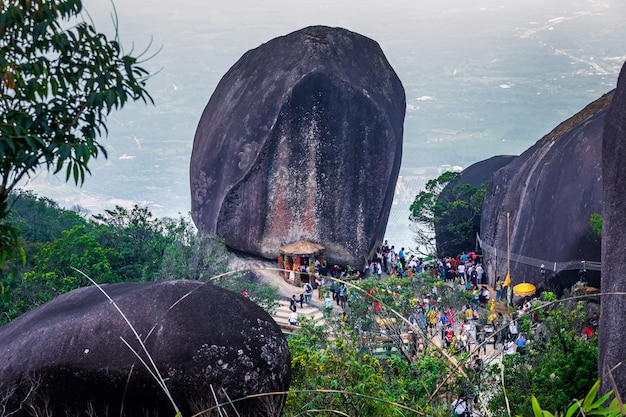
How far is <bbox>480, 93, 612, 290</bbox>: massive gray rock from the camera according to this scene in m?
22.2

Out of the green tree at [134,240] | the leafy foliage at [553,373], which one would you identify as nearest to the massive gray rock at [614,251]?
the leafy foliage at [553,373]

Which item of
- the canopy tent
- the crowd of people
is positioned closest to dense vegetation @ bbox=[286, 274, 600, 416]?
the crowd of people

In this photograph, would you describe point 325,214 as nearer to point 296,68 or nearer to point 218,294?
point 296,68

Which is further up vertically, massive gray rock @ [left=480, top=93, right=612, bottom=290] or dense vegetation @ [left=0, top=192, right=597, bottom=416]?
massive gray rock @ [left=480, top=93, right=612, bottom=290]

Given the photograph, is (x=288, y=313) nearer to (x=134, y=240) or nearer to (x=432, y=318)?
(x=134, y=240)

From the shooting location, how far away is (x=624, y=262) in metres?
8.20

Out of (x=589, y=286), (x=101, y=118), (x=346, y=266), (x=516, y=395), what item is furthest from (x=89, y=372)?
(x=346, y=266)

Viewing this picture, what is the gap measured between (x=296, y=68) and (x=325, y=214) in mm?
4065

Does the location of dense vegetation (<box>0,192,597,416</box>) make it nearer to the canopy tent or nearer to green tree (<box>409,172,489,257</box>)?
the canopy tent

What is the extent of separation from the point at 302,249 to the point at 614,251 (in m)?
20.6

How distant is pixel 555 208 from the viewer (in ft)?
77.1

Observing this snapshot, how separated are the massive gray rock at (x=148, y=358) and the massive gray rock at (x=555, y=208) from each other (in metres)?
13.5

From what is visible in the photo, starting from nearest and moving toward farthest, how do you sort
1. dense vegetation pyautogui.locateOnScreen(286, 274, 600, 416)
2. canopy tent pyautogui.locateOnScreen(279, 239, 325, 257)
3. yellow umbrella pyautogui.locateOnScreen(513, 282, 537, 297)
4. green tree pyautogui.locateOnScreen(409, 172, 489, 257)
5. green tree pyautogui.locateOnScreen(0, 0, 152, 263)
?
1. green tree pyautogui.locateOnScreen(0, 0, 152, 263)
2. dense vegetation pyautogui.locateOnScreen(286, 274, 600, 416)
3. yellow umbrella pyautogui.locateOnScreen(513, 282, 537, 297)
4. canopy tent pyautogui.locateOnScreen(279, 239, 325, 257)
5. green tree pyautogui.locateOnScreen(409, 172, 489, 257)

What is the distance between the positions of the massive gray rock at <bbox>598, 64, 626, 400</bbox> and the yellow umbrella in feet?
46.0
